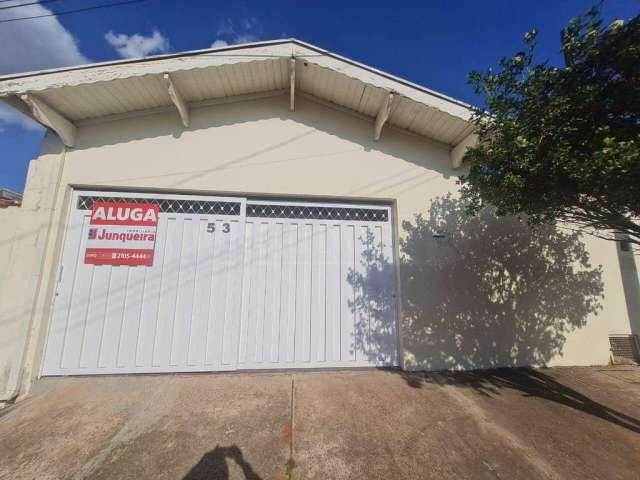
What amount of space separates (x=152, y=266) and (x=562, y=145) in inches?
197

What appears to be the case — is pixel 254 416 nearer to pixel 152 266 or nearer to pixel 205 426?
pixel 205 426

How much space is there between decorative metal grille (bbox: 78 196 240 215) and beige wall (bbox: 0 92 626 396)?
0.70 feet

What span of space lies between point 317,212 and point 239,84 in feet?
7.59

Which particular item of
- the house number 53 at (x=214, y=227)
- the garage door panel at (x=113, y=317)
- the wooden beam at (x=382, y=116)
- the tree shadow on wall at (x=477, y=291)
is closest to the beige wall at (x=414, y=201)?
the tree shadow on wall at (x=477, y=291)

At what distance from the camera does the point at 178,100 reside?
3.81 meters

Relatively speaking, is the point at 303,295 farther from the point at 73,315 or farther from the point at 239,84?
the point at 239,84

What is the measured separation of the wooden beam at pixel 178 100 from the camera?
3625mm

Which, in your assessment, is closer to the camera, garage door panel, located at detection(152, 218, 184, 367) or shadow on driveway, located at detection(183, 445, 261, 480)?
shadow on driveway, located at detection(183, 445, 261, 480)

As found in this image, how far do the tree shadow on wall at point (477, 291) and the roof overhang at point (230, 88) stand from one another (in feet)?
4.52

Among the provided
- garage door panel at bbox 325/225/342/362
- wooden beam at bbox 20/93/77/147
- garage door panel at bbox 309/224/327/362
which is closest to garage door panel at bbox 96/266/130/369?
wooden beam at bbox 20/93/77/147

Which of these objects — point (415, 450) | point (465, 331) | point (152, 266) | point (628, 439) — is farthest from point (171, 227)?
point (628, 439)

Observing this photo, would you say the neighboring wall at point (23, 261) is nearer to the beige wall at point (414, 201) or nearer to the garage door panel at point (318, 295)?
the beige wall at point (414, 201)

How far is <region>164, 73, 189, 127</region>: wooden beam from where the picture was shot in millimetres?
3625

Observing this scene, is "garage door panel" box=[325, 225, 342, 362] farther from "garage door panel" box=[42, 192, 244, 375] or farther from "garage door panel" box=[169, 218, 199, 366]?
"garage door panel" box=[169, 218, 199, 366]
